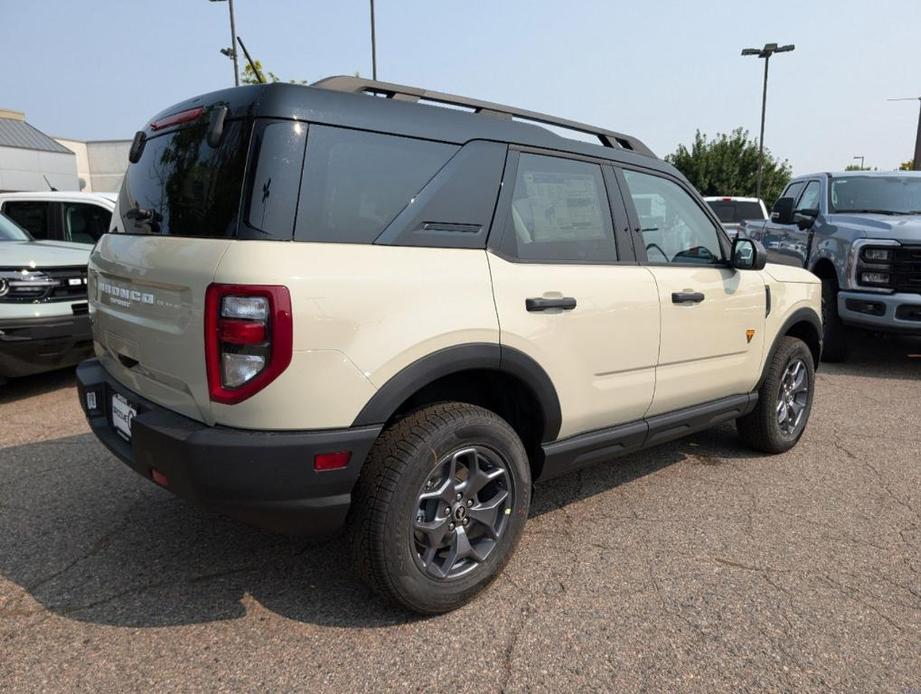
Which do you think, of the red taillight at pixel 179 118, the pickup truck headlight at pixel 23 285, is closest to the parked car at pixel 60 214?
the pickup truck headlight at pixel 23 285

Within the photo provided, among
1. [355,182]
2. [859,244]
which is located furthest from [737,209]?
[355,182]

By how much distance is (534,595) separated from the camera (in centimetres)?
268

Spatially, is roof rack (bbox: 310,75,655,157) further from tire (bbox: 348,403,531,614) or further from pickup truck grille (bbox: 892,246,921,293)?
pickup truck grille (bbox: 892,246,921,293)

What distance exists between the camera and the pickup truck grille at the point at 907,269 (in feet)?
21.2

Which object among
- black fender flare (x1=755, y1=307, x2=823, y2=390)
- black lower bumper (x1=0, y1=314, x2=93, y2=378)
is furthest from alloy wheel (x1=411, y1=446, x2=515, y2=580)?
black lower bumper (x1=0, y1=314, x2=93, y2=378)

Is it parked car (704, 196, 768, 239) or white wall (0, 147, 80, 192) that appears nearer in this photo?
parked car (704, 196, 768, 239)

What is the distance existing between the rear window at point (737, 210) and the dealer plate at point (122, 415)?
44.2 feet

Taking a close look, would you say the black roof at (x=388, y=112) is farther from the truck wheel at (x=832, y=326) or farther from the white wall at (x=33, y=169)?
the white wall at (x=33, y=169)

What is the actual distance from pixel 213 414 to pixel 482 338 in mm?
964

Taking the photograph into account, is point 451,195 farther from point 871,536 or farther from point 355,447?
point 871,536

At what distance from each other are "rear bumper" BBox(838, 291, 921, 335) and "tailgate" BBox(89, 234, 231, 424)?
662cm

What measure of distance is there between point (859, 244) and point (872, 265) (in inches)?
9.6

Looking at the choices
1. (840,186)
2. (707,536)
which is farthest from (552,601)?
(840,186)

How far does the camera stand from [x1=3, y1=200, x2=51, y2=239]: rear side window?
7.25m
